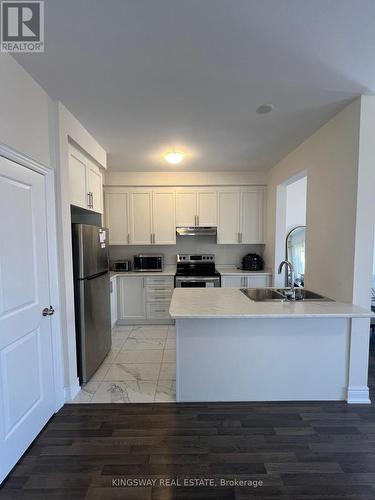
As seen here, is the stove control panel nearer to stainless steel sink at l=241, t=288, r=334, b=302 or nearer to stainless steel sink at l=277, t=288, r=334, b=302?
stainless steel sink at l=241, t=288, r=334, b=302

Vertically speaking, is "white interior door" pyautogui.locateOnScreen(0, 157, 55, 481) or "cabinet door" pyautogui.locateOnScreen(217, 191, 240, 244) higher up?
"cabinet door" pyautogui.locateOnScreen(217, 191, 240, 244)

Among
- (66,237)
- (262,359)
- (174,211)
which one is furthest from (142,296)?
(262,359)

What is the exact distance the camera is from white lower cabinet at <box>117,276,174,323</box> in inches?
163

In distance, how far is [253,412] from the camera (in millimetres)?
2086

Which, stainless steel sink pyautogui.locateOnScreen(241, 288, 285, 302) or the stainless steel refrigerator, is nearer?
the stainless steel refrigerator

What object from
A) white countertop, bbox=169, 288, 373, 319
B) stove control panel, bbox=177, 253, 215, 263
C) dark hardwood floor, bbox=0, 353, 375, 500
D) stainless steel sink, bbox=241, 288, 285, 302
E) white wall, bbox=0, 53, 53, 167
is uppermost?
white wall, bbox=0, 53, 53, 167

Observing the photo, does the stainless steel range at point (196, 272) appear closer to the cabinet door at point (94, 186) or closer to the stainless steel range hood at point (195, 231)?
the stainless steel range hood at point (195, 231)

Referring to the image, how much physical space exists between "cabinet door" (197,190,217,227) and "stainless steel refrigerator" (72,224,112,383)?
1889mm

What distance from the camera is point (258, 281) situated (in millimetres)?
4160

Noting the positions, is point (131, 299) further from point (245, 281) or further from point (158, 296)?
point (245, 281)

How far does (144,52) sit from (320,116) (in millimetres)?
1706

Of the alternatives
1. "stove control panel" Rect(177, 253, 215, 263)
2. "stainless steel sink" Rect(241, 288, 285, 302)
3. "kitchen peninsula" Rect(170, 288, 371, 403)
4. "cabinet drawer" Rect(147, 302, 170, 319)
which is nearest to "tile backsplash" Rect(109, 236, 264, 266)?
"stove control panel" Rect(177, 253, 215, 263)

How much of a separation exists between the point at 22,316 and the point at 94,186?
1.74 metres

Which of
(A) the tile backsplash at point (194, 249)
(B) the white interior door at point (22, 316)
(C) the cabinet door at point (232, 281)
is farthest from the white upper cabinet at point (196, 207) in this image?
(B) the white interior door at point (22, 316)
